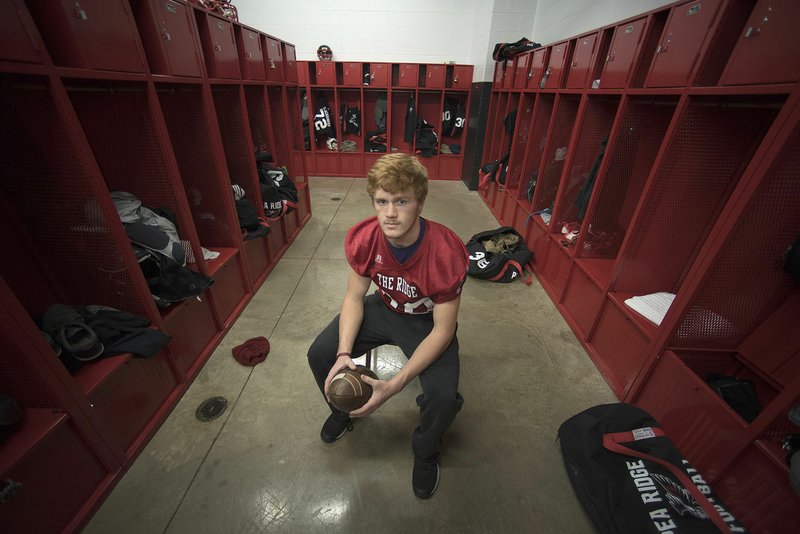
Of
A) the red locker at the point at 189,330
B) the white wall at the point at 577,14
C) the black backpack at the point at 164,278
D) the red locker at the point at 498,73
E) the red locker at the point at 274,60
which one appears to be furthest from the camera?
the red locker at the point at 498,73

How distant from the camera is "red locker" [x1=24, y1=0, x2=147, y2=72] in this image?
1104mm

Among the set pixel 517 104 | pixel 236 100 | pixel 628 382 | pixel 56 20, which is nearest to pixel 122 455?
pixel 56 20

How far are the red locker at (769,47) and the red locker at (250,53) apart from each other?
9.21ft

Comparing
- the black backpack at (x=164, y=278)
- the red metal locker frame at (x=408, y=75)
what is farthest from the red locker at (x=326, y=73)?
the black backpack at (x=164, y=278)

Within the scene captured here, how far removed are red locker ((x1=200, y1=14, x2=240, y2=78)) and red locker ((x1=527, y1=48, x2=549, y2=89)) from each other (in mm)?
2598

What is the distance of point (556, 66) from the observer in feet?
8.86

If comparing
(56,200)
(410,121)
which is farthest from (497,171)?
(56,200)

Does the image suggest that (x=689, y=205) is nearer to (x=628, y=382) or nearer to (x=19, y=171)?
(x=628, y=382)

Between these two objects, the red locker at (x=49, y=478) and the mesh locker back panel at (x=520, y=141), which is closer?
the red locker at (x=49, y=478)

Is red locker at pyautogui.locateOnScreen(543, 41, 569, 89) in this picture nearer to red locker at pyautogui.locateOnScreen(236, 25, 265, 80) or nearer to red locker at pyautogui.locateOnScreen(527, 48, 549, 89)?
red locker at pyautogui.locateOnScreen(527, 48, 549, 89)

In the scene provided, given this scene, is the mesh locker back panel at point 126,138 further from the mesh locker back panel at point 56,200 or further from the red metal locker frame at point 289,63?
the red metal locker frame at point 289,63

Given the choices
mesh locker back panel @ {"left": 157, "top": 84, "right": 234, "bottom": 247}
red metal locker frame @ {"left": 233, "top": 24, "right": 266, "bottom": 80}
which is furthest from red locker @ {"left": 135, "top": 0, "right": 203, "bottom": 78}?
red metal locker frame @ {"left": 233, "top": 24, "right": 266, "bottom": 80}

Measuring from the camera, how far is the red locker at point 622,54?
1766 mm

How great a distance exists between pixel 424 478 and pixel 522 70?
3928mm
